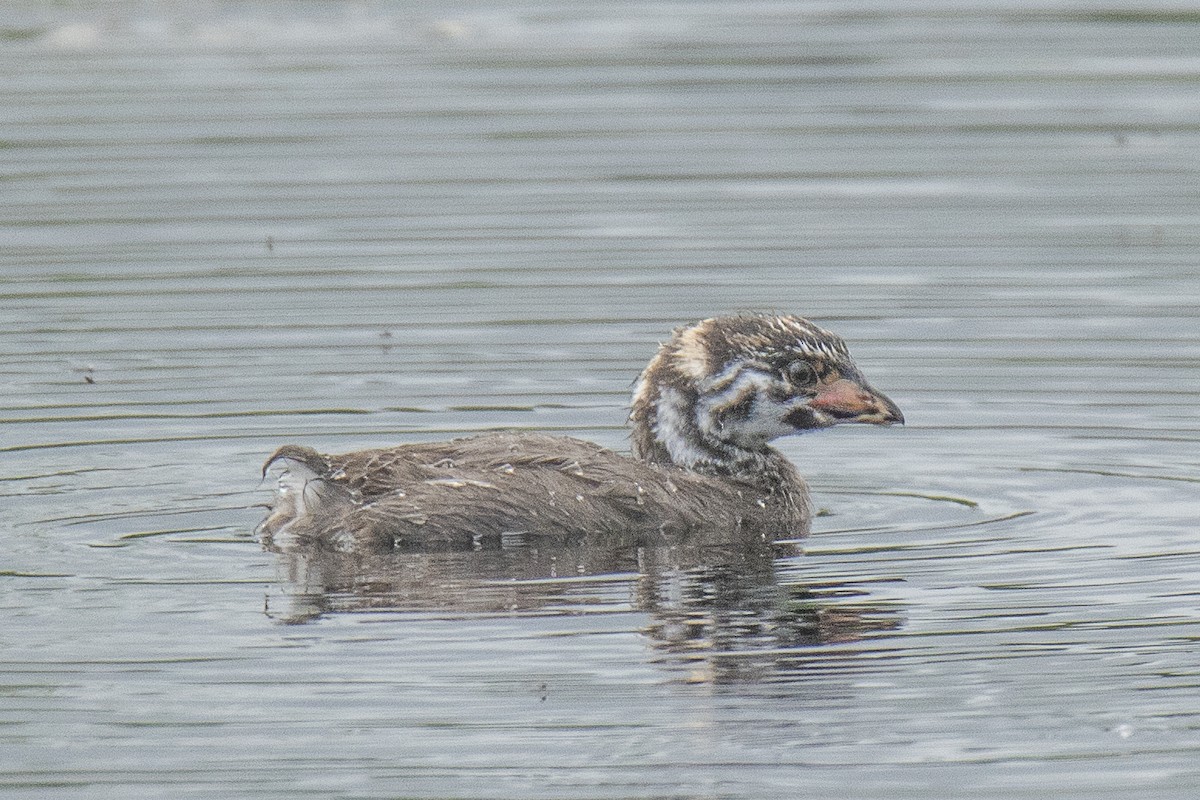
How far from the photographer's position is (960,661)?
27.3 feet

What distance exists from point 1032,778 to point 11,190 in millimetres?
12076

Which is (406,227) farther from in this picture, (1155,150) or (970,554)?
(970,554)

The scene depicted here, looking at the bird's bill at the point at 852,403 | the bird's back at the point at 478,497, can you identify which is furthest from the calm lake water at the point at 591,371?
the bird's bill at the point at 852,403

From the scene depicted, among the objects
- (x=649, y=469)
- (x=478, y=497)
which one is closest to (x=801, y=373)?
(x=649, y=469)

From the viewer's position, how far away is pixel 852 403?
36.2ft

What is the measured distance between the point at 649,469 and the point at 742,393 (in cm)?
68

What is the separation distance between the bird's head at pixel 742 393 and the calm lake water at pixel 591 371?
17.7 inches

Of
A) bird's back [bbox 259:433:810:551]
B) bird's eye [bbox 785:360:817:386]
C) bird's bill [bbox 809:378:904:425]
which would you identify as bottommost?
bird's back [bbox 259:433:810:551]

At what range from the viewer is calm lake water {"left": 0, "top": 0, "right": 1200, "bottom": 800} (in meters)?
7.68

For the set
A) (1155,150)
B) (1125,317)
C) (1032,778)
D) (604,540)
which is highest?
(1155,150)

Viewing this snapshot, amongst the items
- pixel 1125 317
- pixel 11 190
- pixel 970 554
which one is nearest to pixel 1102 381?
pixel 1125 317

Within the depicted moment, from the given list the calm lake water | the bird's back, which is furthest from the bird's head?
the bird's back

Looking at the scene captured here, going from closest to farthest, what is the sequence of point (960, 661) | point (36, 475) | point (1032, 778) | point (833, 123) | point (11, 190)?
point (1032, 778) < point (960, 661) < point (36, 475) < point (11, 190) < point (833, 123)

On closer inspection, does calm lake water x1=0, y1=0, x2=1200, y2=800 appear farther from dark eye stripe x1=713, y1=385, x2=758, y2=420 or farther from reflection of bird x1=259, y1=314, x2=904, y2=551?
dark eye stripe x1=713, y1=385, x2=758, y2=420
